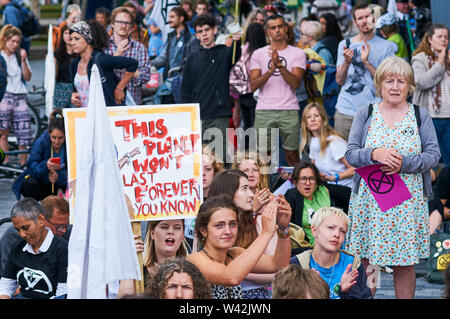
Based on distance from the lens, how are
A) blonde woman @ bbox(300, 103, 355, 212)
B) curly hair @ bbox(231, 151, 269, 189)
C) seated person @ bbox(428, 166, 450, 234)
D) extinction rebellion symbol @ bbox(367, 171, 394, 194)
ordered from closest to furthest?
1. extinction rebellion symbol @ bbox(367, 171, 394, 194)
2. curly hair @ bbox(231, 151, 269, 189)
3. seated person @ bbox(428, 166, 450, 234)
4. blonde woman @ bbox(300, 103, 355, 212)

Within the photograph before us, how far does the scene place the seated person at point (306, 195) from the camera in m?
7.58

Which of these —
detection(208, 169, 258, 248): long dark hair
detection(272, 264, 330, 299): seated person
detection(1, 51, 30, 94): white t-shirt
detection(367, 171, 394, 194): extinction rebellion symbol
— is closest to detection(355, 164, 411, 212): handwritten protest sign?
detection(367, 171, 394, 194): extinction rebellion symbol

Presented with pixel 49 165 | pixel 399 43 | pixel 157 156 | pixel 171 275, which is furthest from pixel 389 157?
pixel 399 43

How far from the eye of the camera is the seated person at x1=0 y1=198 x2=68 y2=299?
6.04 metres

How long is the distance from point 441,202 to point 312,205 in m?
1.26

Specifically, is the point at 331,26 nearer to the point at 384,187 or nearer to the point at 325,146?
the point at 325,146

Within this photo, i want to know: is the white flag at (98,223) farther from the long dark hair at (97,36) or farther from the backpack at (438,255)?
the long dark hair at (97,36)

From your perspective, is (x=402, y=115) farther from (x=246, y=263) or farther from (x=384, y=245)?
(x=246, y=263)

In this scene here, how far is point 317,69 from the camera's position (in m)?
10.5

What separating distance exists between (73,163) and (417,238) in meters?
2.40

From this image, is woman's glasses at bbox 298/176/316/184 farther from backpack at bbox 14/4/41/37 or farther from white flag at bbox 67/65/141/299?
backpack at bbox 14/4/41/37

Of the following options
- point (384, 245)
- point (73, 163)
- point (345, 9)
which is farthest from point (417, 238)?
point (345, 9)

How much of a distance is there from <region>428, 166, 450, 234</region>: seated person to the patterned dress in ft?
5.32

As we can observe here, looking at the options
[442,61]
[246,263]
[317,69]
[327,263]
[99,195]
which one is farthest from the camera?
[317,69]
